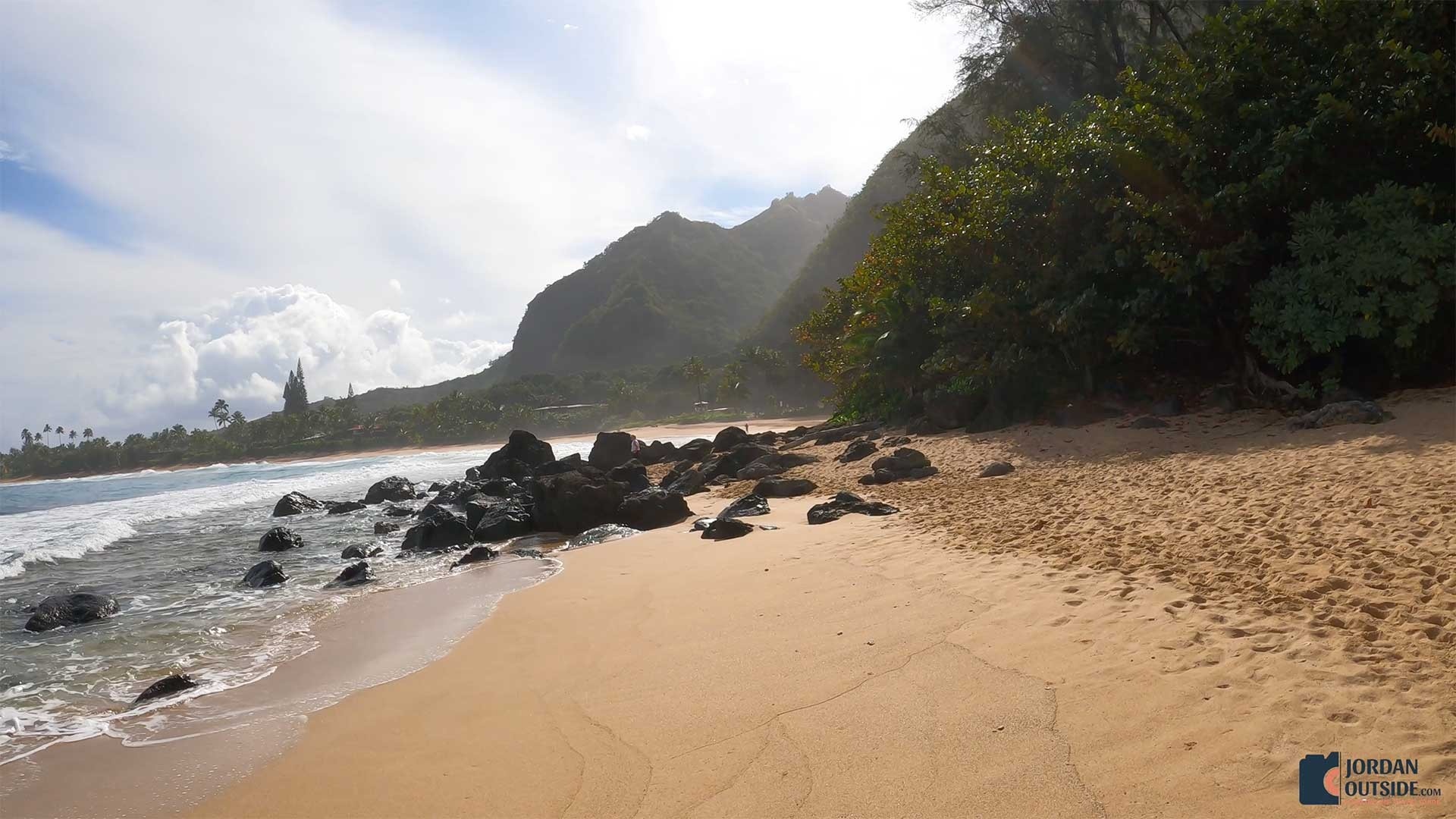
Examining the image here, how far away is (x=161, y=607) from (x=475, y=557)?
3.79 metres

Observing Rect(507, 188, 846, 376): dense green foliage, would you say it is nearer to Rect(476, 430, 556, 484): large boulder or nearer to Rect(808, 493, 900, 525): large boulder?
Rect(476, 430, 556, 484): large boulder

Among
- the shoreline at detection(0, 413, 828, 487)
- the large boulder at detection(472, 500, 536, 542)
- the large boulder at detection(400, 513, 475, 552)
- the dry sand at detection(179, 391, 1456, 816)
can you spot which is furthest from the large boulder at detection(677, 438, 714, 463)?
the shoreline at detection(0, 413, 828, 487)

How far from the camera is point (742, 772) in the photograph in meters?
3.44

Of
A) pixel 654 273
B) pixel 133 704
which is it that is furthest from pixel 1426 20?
pixel 654 273

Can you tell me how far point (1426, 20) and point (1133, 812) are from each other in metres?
13.4

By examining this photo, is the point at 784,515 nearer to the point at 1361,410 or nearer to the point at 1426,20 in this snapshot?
the point at 1361,410

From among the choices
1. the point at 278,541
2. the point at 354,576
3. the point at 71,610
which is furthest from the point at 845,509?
the point at 278,541

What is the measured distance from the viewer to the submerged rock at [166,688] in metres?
5.60

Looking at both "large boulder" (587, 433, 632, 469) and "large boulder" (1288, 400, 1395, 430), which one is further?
"large boulder" (587, 433, 632, 469)

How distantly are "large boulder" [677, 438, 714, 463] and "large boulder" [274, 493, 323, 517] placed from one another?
441 inches

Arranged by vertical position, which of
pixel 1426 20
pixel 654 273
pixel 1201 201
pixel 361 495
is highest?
pixel 654 273

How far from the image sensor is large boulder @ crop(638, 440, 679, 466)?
81.4ft

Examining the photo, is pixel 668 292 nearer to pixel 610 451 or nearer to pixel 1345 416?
pixel 610 451

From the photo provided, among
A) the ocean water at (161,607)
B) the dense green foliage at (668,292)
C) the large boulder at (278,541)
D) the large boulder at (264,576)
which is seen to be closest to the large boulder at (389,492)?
the ocean water at (161,607)
